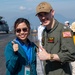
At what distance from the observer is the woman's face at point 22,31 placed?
485cm

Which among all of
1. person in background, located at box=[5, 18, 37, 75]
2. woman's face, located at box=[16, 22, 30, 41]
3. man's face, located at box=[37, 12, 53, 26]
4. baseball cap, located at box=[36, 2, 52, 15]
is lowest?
person in background, located at box=[5, 18, 37, 75]

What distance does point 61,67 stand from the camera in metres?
4.60

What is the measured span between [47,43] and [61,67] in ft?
1.21

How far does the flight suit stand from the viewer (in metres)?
4.48

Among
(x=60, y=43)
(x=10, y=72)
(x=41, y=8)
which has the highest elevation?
(x=41, y=8)

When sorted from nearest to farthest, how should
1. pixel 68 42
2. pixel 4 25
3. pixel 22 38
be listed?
1. pixel 68 42
2. pixel 22 38
3. pixel 4 25

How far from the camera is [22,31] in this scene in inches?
191

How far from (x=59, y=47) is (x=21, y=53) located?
21.2 inches

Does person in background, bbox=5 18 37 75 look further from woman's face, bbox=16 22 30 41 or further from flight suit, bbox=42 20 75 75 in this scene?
flight suit, bbox=42 20 75 75

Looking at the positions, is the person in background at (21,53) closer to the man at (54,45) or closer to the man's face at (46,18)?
the man at (54,45)

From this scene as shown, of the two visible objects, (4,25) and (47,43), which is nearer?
(47,43)

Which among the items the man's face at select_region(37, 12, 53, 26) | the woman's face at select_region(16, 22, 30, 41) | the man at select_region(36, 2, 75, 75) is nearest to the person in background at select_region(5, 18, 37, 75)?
the woman's face at select_region(16, 22, 30, 41)

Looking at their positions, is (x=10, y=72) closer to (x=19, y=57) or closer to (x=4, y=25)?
(x=19, y=57)

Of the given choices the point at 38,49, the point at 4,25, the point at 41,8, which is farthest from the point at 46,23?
the point at 4,25
